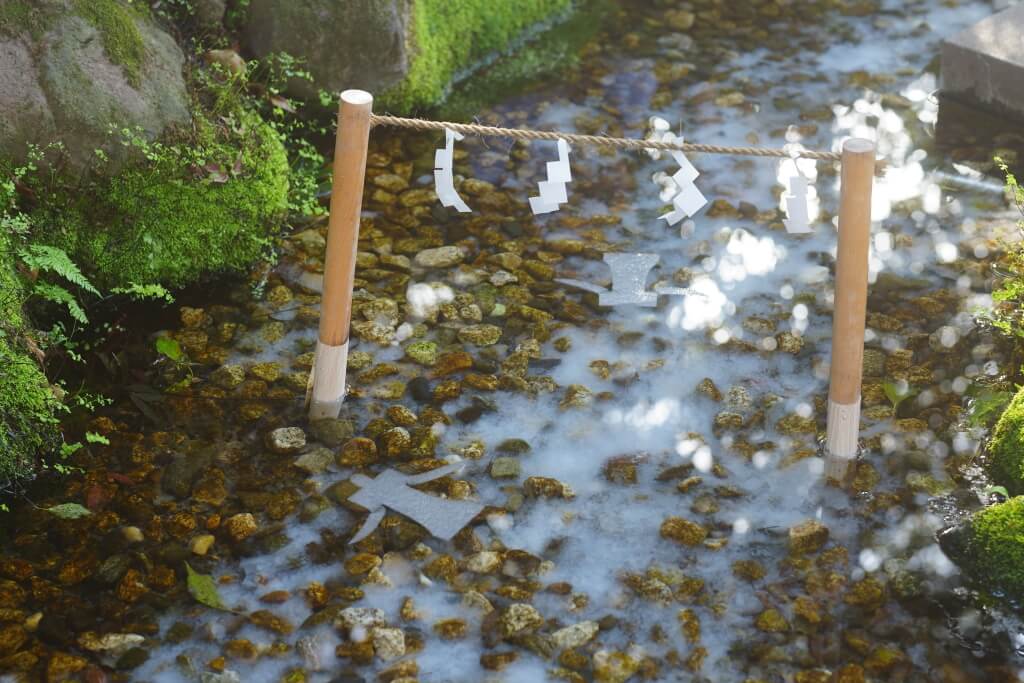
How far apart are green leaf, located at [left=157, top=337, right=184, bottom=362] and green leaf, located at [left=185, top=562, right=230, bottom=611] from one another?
3.71ft

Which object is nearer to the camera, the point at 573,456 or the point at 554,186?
the point at 554,186

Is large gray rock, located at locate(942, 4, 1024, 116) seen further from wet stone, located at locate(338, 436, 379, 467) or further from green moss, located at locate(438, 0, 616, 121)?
wet stone, located at locate(338, 436, 379, 467)

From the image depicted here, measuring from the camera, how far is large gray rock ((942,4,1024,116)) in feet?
19.8

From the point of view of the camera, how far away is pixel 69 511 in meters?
3.88

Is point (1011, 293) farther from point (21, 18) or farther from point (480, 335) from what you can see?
point (21, 18)

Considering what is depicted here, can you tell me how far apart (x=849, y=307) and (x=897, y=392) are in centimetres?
84

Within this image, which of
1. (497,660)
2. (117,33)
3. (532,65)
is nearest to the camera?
(497,660)

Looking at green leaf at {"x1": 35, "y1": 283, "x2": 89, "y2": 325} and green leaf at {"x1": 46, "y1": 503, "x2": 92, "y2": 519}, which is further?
green leaf at {"x1": 35, "y1": 283, "x2": 89, "y2": 325}

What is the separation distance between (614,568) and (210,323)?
6.80 feet

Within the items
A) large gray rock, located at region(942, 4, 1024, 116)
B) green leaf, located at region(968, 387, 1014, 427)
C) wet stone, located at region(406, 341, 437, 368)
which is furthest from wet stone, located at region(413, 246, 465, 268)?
large gray rock, located at region(942, 4, 1024, 116)

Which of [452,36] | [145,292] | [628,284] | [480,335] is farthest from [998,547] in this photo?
[452,36]

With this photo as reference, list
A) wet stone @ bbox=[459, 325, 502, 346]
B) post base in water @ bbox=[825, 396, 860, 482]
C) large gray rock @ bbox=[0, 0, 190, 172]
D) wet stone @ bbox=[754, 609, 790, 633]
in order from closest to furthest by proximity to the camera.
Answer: wet stone @ bbox=[754, 609, 790, 633] < post base in water @ bbox=[825, 396, 860, 482] < large gray rock @ bbox=[0, 0, 190, 172] < wet stone @ bbox=[459, 325, 502, 346]

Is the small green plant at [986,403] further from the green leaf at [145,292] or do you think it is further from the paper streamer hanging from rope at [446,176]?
the green leaf at [145,292]

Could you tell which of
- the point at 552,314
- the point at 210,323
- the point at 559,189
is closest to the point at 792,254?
the point at 552,314
